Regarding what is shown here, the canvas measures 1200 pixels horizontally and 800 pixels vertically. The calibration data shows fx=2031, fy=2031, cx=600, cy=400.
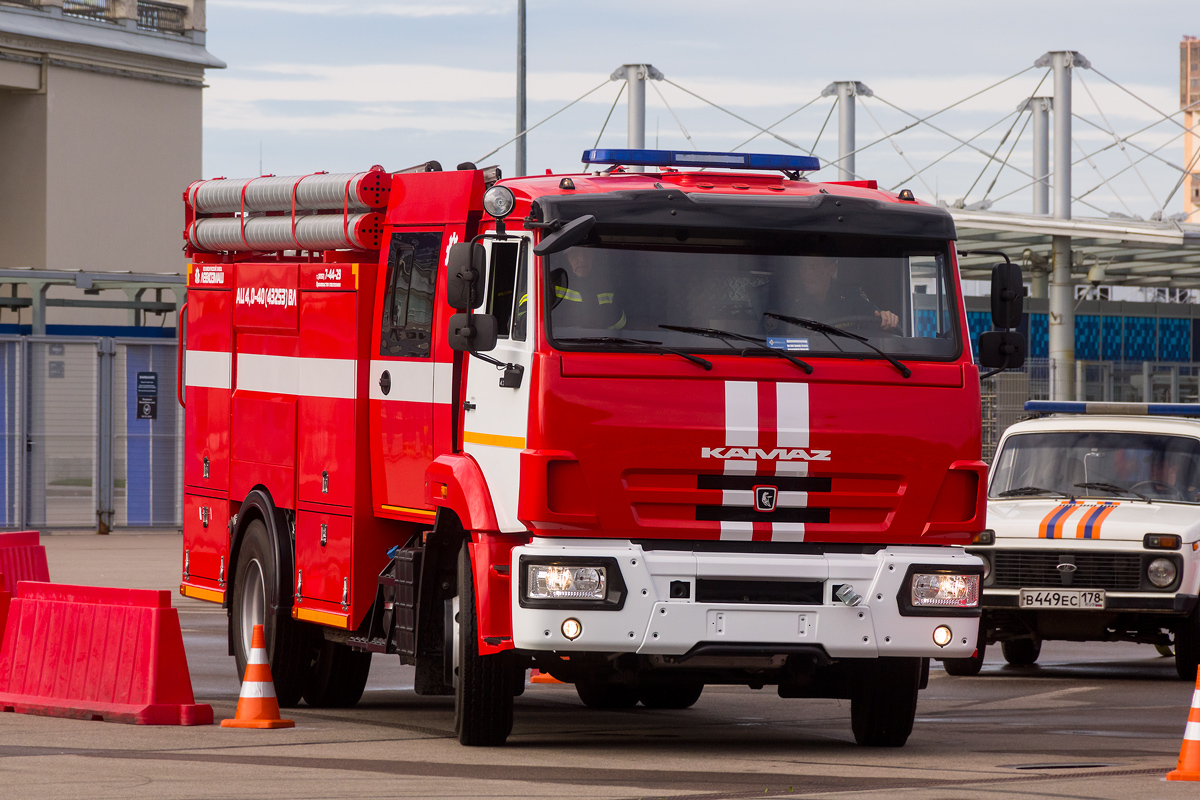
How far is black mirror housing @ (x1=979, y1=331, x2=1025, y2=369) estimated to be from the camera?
10344 mm

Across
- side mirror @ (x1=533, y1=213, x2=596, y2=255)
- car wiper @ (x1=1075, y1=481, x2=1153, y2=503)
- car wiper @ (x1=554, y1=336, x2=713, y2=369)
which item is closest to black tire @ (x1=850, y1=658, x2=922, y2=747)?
car wiper @ (x1=554, y1=336, x2=713, y2=369)

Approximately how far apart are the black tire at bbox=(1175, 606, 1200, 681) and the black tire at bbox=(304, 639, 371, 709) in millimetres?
6073

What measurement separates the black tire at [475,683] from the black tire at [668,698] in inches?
105

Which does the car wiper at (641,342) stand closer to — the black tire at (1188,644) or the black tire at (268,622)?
the black tire at (268,622)

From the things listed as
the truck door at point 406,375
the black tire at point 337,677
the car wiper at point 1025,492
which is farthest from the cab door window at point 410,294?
the car wiper at point 1025,492

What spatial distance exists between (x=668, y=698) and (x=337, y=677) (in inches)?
83.7

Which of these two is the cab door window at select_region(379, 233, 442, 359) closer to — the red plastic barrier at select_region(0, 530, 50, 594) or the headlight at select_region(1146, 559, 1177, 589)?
the red plastic barrier at select_region(0, 530, 50, 594)

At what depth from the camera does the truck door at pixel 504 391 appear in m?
9.53

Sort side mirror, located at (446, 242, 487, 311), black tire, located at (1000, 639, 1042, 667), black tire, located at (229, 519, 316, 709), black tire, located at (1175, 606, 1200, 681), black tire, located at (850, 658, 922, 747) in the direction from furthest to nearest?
black tire, located at (1000, 639, 1042, 667) → black tire, located at (1175, 606, 1200, 681) → black tire, located at (229, 519, 316, 709) → black tire, located at (850, 658, 922, 747) → side mirror, located at (446, 242, 487, 311)

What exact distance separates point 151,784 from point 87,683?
8.47 ft

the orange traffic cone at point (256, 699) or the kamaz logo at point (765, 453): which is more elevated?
the kamaz logo at point (765, 453)

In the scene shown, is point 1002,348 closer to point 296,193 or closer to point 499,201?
point 499,201

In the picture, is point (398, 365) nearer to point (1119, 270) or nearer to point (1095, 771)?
point (1095, 771)

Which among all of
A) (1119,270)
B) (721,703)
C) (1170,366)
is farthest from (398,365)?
(1119,270)
